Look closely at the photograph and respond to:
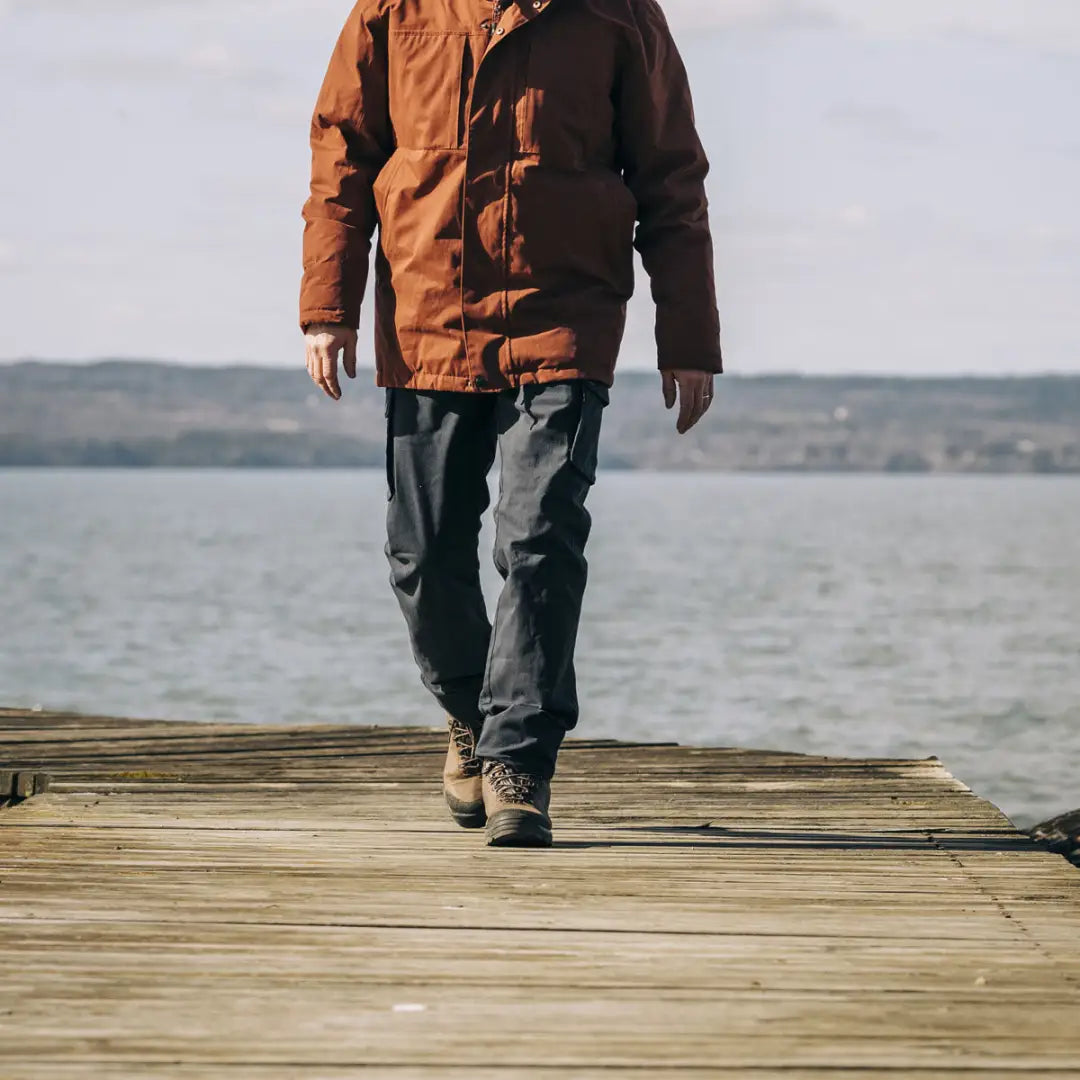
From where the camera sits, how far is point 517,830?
3.68 m

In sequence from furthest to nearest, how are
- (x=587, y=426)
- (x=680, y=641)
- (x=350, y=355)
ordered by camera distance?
(x=680, y=641) → (x=350, y=355) → (x=587, y=426)

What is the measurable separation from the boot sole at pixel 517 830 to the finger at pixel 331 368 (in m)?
0.99

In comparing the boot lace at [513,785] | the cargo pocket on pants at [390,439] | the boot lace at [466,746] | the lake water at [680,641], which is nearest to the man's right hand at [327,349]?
the cargo pocket on pants at [390,439]

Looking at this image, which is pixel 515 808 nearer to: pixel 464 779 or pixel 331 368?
pixel 464 779

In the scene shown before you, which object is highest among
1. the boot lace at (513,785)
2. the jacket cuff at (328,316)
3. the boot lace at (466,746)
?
the jacket cuff at (328,316)

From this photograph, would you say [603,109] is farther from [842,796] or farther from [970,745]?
[970,745]

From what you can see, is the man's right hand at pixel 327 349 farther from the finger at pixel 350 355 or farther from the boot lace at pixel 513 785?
the boot lace at pixel 513 785

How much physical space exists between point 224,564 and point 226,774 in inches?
2523

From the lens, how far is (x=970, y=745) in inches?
1010

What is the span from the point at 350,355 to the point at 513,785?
104 centimetres

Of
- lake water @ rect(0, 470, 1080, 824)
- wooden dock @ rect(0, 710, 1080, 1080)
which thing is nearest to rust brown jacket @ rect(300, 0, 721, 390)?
wooden dock @ rect(0, 710, 1080, 1080)

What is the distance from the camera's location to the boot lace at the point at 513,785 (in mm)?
3768

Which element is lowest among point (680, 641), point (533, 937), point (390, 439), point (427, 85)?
point (680, 641)

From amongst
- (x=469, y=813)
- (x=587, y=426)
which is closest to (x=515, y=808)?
(x=469, y=813)
